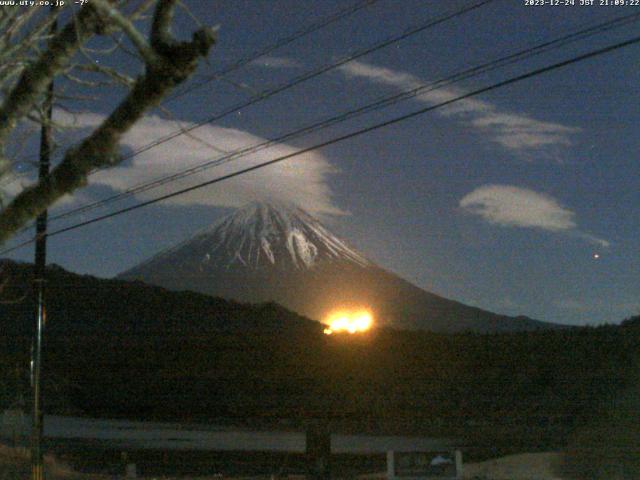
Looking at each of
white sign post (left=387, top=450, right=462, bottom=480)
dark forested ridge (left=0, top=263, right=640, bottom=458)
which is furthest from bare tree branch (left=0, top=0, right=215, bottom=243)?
dark forested ridge (left=0, top=263, right=640, bottom=458)

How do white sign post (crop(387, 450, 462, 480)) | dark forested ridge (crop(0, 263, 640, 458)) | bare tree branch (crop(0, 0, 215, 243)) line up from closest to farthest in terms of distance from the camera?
bare tree branch (crop(0, 0, 215, 243)) < white sign post (crop(387, 450, 462, 480)) < dark forested ridge (crop(0, 263, 640, 458))

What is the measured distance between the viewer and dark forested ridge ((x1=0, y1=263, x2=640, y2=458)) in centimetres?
3947

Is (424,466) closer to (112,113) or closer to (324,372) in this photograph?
(112,113)

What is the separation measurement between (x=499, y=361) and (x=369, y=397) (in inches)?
267

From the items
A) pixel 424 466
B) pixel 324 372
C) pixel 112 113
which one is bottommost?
pixel 424 466

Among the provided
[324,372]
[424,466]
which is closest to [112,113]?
[424,466]

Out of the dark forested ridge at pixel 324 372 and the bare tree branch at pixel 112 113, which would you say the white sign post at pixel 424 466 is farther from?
the dark forested ridge at pixel 324 372

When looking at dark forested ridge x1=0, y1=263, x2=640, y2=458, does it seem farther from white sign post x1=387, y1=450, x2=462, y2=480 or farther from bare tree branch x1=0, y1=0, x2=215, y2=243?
bare tree branch x1=0, y1=0, x2=215, y2=243

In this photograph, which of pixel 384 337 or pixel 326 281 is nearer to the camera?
pixel 384 337

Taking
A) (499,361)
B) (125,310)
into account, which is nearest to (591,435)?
(499,361)

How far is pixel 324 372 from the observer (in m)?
48.7

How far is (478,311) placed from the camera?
124 m

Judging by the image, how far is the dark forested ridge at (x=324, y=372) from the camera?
3947 centimetres

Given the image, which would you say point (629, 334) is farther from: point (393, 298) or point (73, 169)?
point (393, 298)
